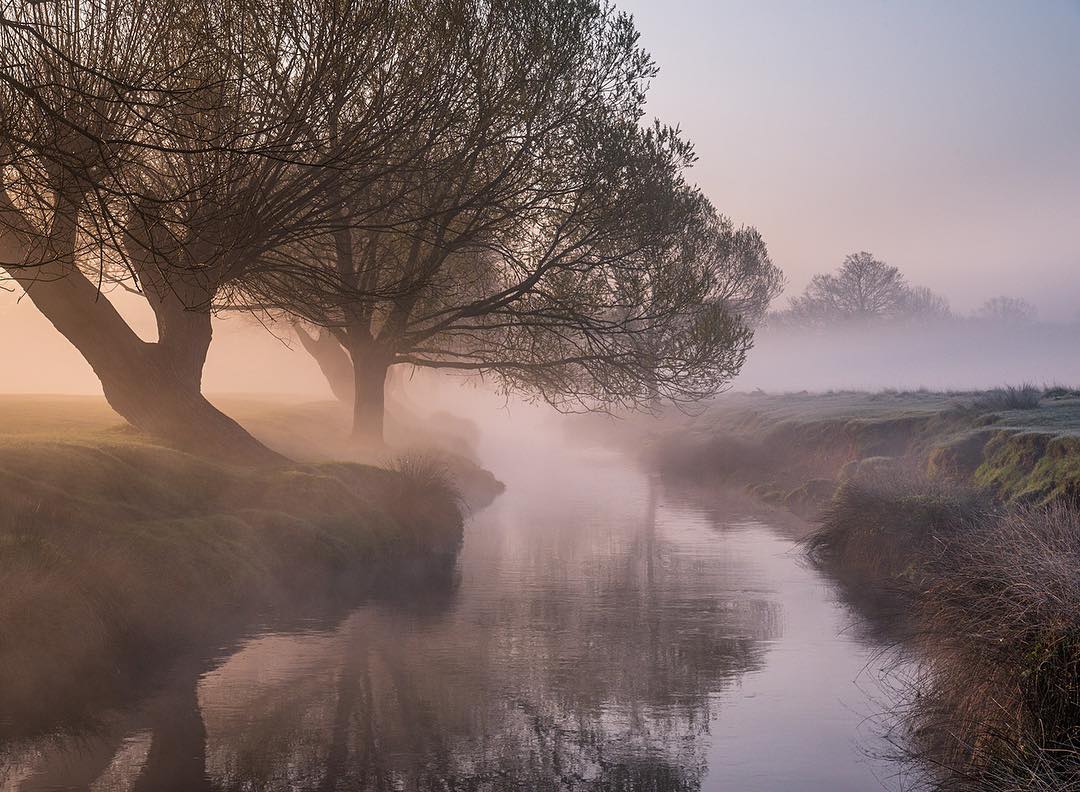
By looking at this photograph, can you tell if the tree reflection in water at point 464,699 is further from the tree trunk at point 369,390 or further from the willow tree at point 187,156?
the tree trunk at point 369,390

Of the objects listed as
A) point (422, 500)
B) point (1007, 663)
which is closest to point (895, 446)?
point (422, 500)

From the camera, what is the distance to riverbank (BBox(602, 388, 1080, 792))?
32.6 ft

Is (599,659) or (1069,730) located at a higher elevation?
(1069,730)

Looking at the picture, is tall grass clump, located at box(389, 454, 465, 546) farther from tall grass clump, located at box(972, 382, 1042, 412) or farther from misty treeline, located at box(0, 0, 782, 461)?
tall grass clump, located at box(972, 382, 1042, 412)

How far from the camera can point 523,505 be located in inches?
1502

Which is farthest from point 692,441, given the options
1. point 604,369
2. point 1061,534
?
point 1061,534

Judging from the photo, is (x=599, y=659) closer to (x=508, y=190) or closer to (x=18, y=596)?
(x=18, y=596)

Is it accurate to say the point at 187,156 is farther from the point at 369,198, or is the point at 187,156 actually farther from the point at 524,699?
the point at 524,699

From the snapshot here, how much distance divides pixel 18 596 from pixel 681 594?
12.3 metres

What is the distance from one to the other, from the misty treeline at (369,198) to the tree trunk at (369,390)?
3.9 inches

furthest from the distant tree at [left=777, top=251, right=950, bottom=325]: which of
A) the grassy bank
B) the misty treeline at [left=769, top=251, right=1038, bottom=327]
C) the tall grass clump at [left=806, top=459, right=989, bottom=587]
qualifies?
the tall grass clump at [left=806, top=459, right=989, bottom=587]

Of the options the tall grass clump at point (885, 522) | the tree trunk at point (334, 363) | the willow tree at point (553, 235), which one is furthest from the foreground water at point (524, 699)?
the tree trunk at point (334, 363)

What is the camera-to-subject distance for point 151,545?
18.5 m

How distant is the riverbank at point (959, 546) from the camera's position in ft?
32.6
